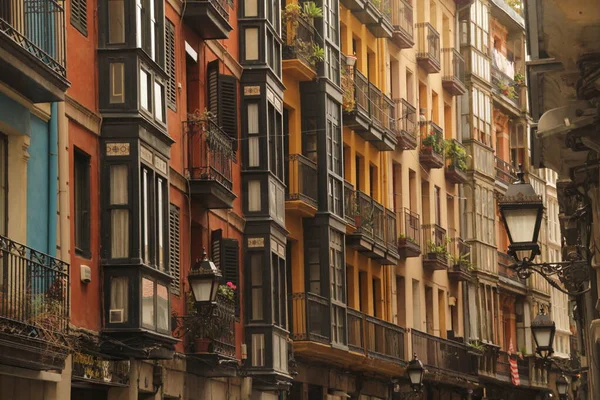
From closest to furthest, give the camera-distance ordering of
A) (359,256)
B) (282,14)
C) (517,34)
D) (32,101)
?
(32,101), (282,14), (359,256), (517,34)

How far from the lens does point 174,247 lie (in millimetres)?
28562

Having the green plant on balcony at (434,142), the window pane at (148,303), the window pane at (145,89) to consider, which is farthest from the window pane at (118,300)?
the green plant on balcony at (434,142)

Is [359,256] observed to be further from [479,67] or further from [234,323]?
[479,67]

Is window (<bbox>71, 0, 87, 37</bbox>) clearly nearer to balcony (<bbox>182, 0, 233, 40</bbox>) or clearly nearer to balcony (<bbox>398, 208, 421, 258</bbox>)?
balcony (<bbox>182, 0, 233, 40</bbox>)

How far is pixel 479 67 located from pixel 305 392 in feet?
84.1

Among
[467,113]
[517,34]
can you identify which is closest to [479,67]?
[467,113]

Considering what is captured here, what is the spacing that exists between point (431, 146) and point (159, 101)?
2744 centimetres

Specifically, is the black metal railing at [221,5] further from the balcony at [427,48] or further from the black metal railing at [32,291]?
the balcony at [427,48]

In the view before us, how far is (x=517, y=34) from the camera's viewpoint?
229ft

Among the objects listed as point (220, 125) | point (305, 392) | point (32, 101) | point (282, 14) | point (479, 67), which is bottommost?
point (305, 392)

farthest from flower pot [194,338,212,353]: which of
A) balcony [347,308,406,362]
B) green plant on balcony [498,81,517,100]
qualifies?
green plant on balcony [498,81,517,100]

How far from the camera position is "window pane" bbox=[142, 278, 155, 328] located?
79.1 feet

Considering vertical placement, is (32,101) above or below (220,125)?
below

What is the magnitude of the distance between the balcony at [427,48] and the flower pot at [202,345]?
1017 inches
